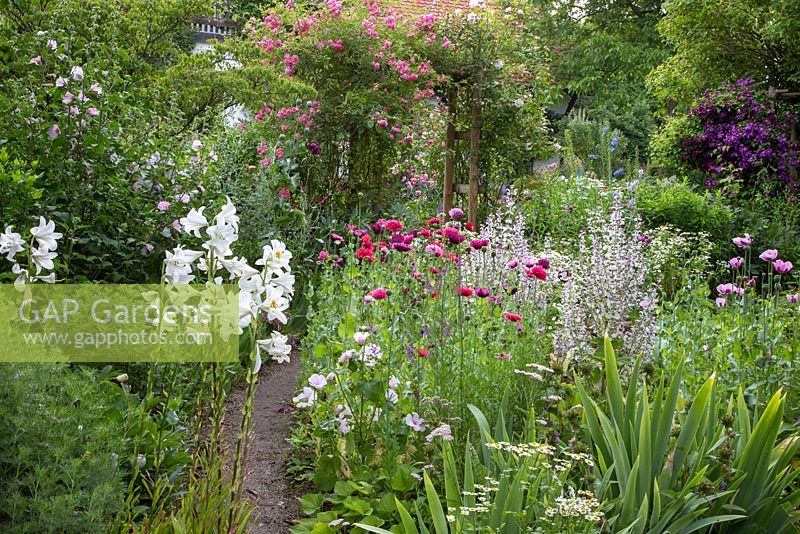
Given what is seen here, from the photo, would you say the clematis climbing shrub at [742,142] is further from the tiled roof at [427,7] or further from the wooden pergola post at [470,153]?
the tiled roof at [427,7]

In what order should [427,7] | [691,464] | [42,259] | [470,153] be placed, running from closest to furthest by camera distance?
[42,259], [691,464], [470,153], [427,7]

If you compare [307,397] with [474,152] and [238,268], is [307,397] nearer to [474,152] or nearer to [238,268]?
[238,268]

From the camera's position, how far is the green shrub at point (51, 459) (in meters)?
2.05

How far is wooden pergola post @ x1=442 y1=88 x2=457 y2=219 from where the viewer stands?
864 centimetres

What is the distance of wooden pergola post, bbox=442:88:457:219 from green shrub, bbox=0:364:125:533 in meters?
6.56

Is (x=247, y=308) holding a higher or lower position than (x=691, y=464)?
higher

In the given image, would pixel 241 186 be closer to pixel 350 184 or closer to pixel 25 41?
pixel 350 184

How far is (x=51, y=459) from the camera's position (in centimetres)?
219

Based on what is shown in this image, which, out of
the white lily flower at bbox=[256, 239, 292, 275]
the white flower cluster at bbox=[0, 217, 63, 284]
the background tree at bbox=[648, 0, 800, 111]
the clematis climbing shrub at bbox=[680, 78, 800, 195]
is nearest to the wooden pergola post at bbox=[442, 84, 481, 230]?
the clematis climbing shrub at bbox=[680, 78, 800, 195]

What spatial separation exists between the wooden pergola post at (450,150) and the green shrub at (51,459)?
21.5 ft

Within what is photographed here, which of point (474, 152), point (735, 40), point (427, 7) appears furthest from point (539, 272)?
point (735, 40)

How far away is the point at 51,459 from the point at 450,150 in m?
6.80

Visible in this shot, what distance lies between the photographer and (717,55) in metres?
10.6

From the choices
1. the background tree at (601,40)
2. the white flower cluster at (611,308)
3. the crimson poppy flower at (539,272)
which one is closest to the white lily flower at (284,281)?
the crimson poppy flower at (539,272)
